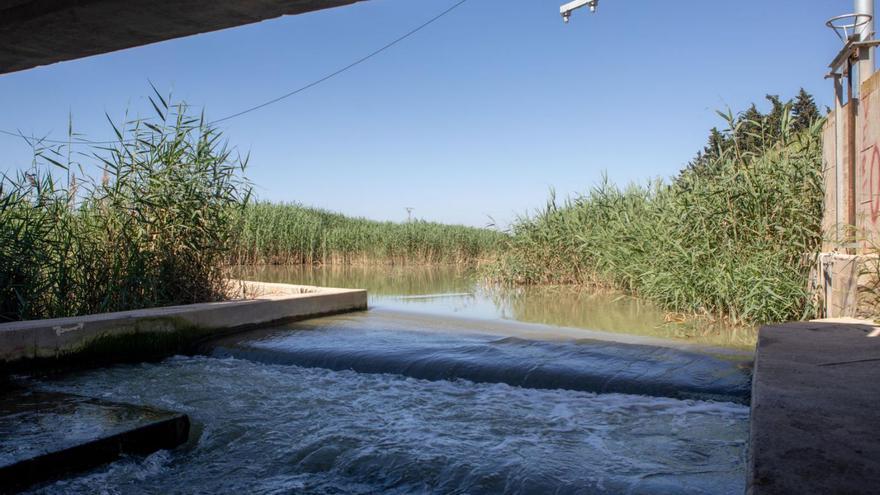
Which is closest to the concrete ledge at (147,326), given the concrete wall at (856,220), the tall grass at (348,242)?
the concrete wall at (856,220)

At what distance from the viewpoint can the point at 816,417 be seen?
7.06 ft

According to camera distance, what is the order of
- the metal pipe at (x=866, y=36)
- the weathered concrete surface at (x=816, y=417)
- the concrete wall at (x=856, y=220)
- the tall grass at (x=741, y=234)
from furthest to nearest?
1. the tall grass at (x=741, y=234)
2. the metal pipe at (x=866, y=36)
3. the concrete wall at (x=856, y=220)
4. the weathered concrete surface at (x=816, y=417)

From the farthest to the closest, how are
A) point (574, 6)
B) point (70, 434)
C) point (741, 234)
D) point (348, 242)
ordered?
point (348, 242) → point (574, 6) → point (741, 234) → point (70, 434)

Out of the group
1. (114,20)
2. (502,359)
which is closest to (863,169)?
(502,359)

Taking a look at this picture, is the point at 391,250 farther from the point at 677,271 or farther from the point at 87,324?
the point at 87,324

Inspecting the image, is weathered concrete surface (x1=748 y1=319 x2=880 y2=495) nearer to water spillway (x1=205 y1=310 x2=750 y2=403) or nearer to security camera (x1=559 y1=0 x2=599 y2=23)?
water spillway (x1=205 y1=310 x2=750 y2=403)

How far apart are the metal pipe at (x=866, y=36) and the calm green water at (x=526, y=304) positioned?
7.53 ft

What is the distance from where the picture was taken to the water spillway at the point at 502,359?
4079mm

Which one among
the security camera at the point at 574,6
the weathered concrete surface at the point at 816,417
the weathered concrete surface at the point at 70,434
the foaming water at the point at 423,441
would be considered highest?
the security camera at the point at 574,6

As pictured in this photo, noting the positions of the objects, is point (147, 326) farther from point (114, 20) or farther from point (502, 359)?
point (502, 359)

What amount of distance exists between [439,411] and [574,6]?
Result: 13.2m

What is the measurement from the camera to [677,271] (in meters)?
7.00

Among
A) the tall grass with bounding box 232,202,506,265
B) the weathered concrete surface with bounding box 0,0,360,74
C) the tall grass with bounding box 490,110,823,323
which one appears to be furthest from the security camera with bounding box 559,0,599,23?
the weathered concrete surface with bounding box 0,0,360,74

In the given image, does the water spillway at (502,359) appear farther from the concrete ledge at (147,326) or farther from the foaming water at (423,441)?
the concrete ledge at (147,326)
